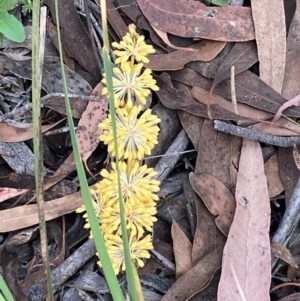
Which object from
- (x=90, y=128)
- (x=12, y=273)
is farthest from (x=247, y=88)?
(x=12, y=273)

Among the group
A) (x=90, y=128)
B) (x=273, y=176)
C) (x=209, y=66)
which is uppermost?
(x=209, y=66)

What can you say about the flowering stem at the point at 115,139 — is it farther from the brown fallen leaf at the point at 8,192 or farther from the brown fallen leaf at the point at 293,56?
the brown fallen leaf at the point at 293,56

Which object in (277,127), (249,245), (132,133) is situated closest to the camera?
(132,133)

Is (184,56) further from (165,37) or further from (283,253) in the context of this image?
(283,253)

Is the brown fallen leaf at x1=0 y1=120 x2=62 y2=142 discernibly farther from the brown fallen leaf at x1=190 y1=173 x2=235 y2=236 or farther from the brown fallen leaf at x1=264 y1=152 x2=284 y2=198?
the brown fallen leaf at x1=264 y1=152 x2=284 y2=198

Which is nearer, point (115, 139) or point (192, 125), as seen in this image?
point (115, 139)

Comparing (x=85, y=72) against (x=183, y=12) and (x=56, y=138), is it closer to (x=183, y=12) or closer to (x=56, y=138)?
(x=56, y=138)

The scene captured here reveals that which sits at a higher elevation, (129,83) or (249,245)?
(129,83)
